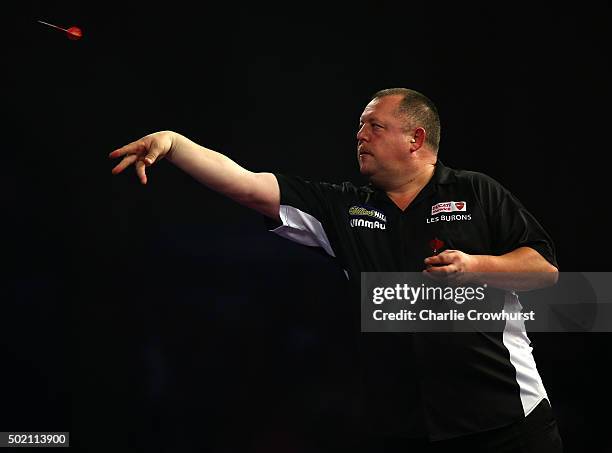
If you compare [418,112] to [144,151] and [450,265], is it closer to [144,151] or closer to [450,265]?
[450,265]

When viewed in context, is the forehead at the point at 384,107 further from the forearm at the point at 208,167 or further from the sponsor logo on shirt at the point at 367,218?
the forearm at the point at 208,167

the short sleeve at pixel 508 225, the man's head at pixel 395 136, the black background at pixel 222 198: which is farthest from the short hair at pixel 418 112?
the black background at pixel 222 198

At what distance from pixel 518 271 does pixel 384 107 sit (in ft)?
2.07

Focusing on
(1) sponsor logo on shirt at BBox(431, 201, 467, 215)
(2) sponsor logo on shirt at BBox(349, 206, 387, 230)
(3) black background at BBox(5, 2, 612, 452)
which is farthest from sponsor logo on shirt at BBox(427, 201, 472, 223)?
(3) black background at BBox(5, 2, 612, 452)

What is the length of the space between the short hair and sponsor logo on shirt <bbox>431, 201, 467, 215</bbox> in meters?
0.25

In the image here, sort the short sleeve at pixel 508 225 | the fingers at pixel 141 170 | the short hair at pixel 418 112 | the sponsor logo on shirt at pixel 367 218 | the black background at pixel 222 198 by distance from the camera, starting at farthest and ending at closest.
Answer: the black background at pixel 222 198 → the short hair at pixel 418 112 → the sponsor logo on shirt at pixel 367 218 → the short sleeve at pixel 508 225 → the fingers at pixel 141 170

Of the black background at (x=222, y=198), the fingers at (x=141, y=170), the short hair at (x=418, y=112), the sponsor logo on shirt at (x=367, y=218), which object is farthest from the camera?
the black background at (x=222, y=198)

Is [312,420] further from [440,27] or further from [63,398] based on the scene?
[440,27]

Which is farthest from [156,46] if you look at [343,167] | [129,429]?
[129,429]

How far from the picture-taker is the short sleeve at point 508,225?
5.99 feet

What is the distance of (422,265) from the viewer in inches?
73.1

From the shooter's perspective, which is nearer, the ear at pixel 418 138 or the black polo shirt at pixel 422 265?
the black polo shirt at pixel 422 265

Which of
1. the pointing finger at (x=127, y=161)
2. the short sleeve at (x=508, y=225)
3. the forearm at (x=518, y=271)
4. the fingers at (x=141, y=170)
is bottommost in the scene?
the forearm at (x=518, y=271)

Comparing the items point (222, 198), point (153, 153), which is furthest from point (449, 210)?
point (222, 198)
